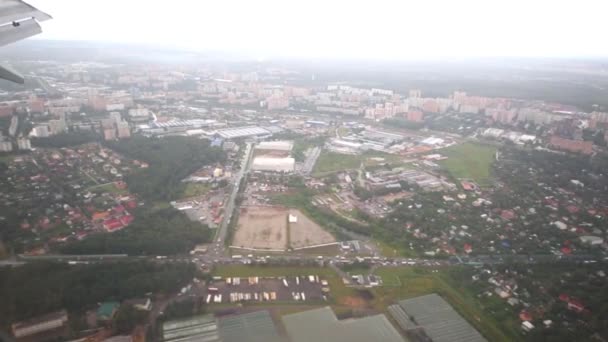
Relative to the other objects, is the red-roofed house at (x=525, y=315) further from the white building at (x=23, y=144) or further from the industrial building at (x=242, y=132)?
the white building at (x=23, y=144)

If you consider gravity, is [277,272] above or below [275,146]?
below

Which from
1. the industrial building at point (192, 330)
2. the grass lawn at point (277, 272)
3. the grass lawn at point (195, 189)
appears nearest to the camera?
the industrial building at point (192, 330)

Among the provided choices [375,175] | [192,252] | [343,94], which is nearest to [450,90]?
[343,94]

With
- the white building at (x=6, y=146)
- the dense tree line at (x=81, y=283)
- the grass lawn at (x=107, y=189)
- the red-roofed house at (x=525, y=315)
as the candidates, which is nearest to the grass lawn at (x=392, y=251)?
the red-roofed house at (x=525, y=315)

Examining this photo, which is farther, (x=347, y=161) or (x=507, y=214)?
(x=347, y=161)

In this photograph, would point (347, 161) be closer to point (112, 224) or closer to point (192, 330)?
point (112, 224)

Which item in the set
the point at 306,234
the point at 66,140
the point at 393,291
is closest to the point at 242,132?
the point at 66,140
